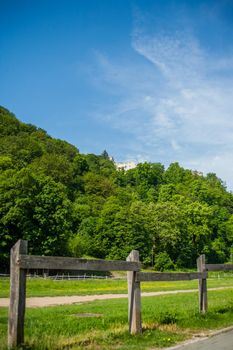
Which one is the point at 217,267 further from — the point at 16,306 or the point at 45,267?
the point at 16,306

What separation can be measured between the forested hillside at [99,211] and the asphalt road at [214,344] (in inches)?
1963

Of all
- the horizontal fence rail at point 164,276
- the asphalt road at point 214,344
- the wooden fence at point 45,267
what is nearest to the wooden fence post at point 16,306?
the wooden fence at point 45,267

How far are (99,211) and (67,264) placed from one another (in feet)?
352

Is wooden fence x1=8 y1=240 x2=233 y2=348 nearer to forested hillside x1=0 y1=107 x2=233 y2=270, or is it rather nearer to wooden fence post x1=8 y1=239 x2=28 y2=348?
wooden fence post x1=8 y1=239 x2=28 y2=348

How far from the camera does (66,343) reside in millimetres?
7152

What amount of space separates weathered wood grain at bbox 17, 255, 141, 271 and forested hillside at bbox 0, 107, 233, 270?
4947 cm

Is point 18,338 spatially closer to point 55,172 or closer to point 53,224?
point 53,224

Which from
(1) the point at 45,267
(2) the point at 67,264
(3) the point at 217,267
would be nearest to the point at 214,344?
(2) the point at 67,264

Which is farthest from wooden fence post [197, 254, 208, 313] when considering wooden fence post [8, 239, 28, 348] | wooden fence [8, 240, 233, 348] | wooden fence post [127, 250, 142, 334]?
wooden fence post [8, 239, 28, 348]

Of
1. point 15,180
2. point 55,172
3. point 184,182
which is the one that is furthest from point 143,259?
point 184,182

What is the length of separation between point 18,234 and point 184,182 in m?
102

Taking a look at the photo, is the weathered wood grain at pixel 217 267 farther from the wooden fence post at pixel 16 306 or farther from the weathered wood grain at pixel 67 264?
the wooden fence post at pixel 16 306

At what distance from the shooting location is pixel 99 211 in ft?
374

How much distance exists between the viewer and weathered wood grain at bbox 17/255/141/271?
656cm
